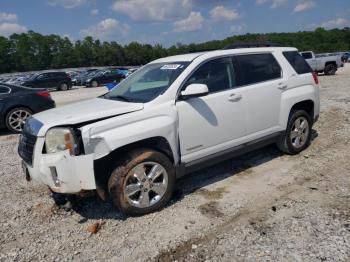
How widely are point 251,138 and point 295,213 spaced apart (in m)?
1.45

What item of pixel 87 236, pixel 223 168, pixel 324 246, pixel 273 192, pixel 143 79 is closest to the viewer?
pixel 324 246

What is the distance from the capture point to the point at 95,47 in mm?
109250

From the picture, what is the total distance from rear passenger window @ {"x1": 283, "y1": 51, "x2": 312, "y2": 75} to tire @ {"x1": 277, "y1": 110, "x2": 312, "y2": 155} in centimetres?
70

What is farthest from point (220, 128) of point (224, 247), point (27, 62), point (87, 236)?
point (27, 62)

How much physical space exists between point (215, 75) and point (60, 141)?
2.22 metres

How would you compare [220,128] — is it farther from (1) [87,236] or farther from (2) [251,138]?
(1) [87,236]

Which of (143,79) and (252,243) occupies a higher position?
(143,79)

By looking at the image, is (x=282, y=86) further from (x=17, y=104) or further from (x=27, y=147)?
(x=17, y=104)

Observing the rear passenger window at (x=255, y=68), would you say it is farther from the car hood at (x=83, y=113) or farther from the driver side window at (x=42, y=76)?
the driver side window at (x=42, y=76)

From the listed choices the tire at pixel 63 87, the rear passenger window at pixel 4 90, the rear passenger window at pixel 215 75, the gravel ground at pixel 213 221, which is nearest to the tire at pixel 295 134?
the gravel ground at pixel 213 221

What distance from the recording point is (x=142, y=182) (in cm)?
414

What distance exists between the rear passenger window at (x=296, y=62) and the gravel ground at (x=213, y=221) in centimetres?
153

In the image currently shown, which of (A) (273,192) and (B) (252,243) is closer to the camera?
(B) (252,243)

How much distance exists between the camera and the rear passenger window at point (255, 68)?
5102mm
